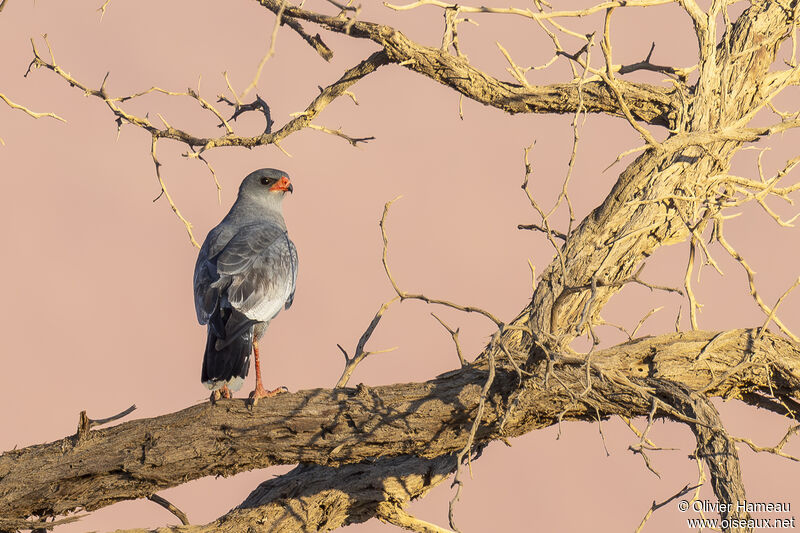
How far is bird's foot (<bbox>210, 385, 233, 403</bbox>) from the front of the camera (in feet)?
18.5

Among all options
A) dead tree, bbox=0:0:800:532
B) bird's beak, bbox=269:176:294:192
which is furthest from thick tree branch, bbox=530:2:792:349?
bird's beak, bbox=269:176:294:192

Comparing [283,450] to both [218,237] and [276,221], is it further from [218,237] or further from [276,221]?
[276,221]

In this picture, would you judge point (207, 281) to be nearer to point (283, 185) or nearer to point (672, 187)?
point (283, 185)

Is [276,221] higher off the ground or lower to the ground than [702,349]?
higher

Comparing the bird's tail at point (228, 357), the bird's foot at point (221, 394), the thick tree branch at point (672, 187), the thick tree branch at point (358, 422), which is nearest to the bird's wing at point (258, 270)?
the bird's tail at point (228, 357)

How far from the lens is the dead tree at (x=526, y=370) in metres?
5.23

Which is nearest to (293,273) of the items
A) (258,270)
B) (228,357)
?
(258,270)

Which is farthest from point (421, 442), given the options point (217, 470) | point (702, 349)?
point (702, 349)

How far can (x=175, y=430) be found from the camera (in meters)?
5.54

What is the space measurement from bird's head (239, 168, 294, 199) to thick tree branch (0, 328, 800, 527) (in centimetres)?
264

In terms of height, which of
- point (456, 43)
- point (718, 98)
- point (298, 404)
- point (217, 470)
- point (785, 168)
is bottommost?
point (217, 470)

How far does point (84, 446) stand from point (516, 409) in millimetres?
2724

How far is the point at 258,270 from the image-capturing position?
6.54 meters

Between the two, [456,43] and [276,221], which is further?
[276,221]
